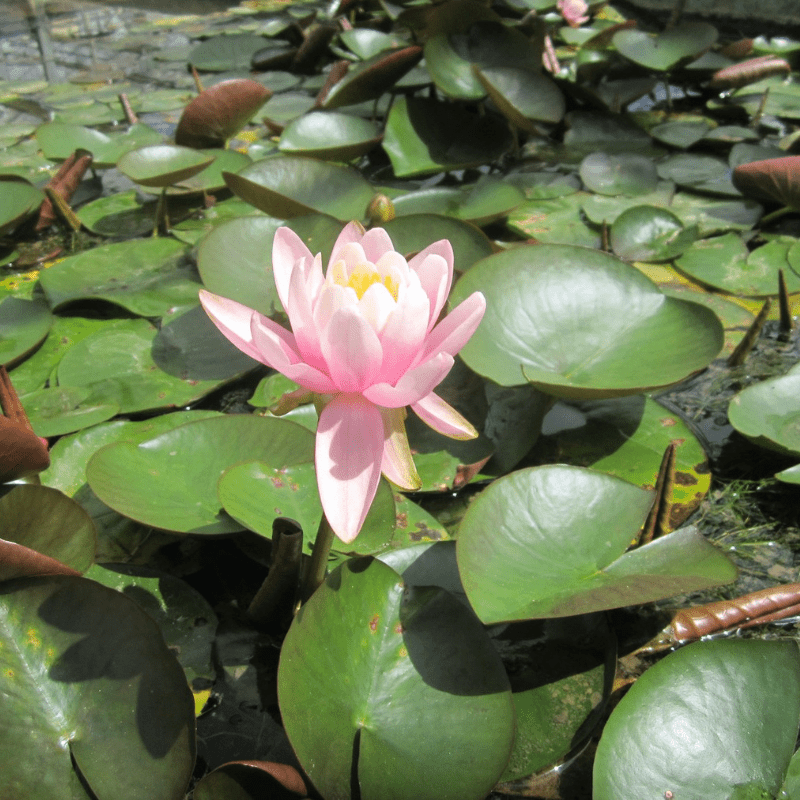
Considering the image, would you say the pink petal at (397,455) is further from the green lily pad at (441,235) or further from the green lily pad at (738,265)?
the green lily pad at (738,265)

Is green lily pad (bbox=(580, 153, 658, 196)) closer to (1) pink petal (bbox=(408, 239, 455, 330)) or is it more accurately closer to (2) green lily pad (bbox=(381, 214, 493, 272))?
(2) green lily pad (bbox=(381, 214, 493, 272))

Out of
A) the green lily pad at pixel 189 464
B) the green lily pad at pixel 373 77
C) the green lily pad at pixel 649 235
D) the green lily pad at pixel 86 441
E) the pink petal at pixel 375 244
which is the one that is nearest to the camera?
the pink petal at pixel 375 244

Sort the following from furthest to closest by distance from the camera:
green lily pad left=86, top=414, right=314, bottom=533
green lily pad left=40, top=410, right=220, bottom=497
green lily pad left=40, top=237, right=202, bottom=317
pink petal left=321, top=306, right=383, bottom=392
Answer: green lily pad left=40, top=237, right=202, bottom=317, green lily pad left=40, top=410, right=220, bottom=497, green lily pad left=86, top=414, right=314, bottom=533, pink petal left=321, top=306, right=383, bottom=392

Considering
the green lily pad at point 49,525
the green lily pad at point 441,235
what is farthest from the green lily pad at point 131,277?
the green lily pad at point 49,525

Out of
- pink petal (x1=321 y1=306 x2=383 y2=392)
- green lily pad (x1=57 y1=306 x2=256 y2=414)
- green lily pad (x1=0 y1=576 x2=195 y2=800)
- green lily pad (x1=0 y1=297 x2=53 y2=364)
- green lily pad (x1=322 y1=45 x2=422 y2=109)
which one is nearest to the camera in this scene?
pink petal (x1=321 y1=306 x2=383 y2=392)

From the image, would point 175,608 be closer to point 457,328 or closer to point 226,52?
point 457,328

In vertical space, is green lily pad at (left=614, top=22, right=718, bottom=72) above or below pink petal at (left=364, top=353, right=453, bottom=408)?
below

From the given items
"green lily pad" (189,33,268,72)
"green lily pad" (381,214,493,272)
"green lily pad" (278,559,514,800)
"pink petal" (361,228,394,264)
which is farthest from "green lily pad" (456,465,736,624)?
"green lily pad" (189,33,268,72)
